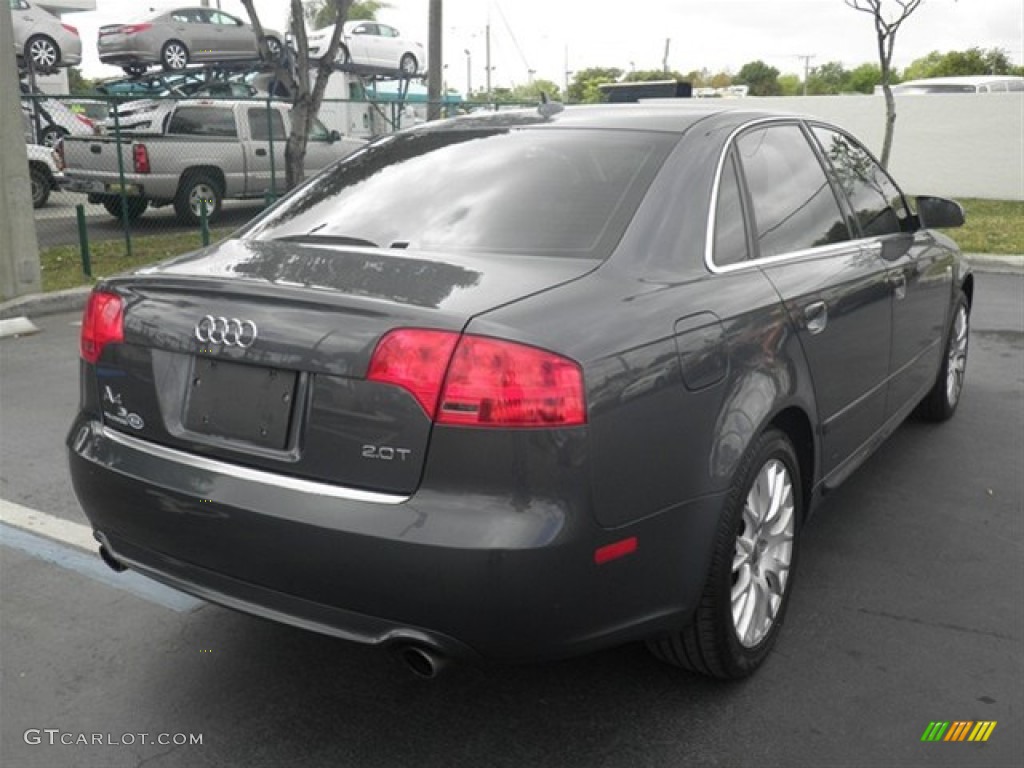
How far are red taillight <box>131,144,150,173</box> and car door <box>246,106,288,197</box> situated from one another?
6.07ft

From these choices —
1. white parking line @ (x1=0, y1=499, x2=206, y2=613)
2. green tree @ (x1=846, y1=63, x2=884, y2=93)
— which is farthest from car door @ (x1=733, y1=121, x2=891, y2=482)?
green tree @ (x1=846, y1=63, x2=884, y2=93)

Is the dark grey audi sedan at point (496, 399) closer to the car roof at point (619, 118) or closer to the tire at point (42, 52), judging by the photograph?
the car roof at point (619, 118)

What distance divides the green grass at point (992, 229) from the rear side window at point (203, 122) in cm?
1030

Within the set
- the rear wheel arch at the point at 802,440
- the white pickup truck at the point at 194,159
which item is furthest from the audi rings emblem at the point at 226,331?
the white pickup truck at the point at 194,159

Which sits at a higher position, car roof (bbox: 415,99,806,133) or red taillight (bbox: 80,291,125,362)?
car roof (bbox: 415,99,806,133)

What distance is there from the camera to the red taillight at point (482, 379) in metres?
2.25

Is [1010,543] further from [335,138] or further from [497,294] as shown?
[335,138]

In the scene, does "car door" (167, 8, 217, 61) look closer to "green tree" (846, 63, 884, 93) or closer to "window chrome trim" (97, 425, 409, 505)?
"window chrome trim" (97, 425, 409, 505)

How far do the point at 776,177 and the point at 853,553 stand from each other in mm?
1498

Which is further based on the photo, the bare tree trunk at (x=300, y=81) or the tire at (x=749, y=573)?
the bare tree trunk at (x=300, y=81)

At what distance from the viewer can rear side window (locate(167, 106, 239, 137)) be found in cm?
1471

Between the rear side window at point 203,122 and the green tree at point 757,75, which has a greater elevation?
the green tree at point 757,75

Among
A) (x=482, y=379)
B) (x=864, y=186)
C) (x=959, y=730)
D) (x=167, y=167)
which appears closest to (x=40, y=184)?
(x=167, y=167)

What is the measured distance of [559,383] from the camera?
2.28 metres
